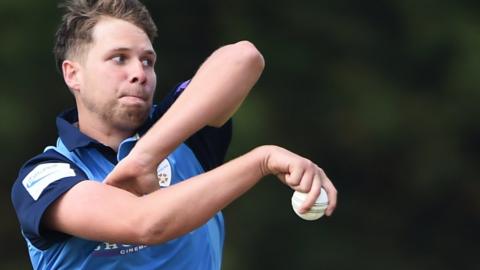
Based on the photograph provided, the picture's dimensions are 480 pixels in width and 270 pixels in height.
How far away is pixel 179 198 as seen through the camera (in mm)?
3580

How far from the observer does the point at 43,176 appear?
4023mm

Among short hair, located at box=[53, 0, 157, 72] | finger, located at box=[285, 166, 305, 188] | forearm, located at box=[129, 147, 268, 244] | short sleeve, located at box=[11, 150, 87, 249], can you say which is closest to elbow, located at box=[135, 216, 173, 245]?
forearm, located at box=[129, 147, 268, 244]

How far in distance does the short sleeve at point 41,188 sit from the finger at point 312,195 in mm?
826

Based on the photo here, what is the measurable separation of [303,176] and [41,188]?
0.95m

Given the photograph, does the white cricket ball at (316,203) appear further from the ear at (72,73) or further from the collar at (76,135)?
the ear at (72,73)

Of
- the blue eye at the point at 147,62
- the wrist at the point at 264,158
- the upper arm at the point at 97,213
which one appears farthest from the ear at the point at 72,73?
the wrist at the point at 264,158

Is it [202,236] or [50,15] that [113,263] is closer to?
[202,236]

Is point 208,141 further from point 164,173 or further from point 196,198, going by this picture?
point 196,198

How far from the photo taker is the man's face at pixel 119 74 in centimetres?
419

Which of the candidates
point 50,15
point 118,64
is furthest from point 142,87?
point 50,15

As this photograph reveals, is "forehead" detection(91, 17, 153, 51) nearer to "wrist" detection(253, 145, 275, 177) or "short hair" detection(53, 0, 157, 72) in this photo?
"short hair" detection(53, 0, 157, 72)

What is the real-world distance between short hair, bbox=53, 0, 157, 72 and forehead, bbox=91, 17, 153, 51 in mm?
20

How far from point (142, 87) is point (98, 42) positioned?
24 centimetres

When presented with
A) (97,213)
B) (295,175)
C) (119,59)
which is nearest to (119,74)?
(119,59)
